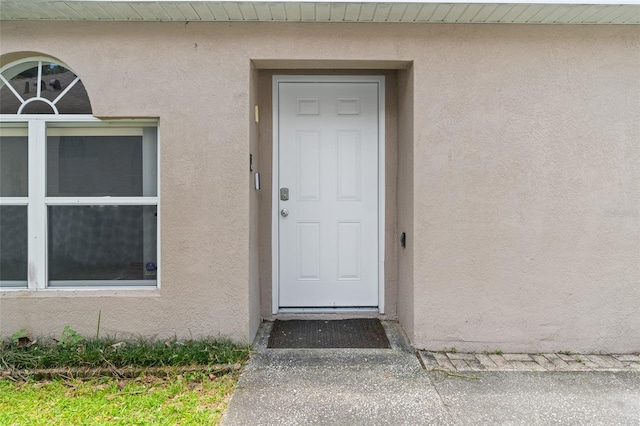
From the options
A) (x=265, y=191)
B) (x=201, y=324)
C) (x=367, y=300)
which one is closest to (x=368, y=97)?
(x=265, y=191)

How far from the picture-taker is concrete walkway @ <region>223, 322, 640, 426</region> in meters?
2.47

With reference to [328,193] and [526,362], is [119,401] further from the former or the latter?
[526,362]

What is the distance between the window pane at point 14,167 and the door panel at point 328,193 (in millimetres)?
2229

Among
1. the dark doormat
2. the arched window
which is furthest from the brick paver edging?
the arched window

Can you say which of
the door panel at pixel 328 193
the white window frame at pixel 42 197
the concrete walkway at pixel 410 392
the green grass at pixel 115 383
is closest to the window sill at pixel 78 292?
A: the white window frame at pixel 42 197

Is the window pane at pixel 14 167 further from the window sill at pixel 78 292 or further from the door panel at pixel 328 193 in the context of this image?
the door panel at pixel 328 193

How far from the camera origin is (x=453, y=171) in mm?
3301

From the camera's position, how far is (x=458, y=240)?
3312mm

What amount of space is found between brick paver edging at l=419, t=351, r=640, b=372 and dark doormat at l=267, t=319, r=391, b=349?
0.47 metres

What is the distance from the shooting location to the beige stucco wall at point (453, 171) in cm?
327

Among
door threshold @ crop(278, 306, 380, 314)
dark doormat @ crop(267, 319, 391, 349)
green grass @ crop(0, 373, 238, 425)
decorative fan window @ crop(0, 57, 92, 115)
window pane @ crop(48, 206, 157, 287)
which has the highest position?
decorative fan window @ crop(0, 57, 92, 115)

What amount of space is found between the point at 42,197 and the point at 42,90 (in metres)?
0.92

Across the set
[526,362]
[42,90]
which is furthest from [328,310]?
[42,90]

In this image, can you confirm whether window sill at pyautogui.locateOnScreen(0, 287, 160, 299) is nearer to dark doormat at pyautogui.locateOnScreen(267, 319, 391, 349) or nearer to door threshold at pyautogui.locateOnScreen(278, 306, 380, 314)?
dark doormat at pyautogui.locateOnScreen(267, 319, 391, 349)
